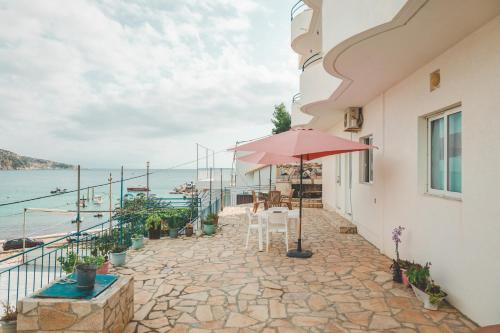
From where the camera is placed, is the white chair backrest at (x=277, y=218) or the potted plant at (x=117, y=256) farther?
the white chair backrest at (x=277, y=218)

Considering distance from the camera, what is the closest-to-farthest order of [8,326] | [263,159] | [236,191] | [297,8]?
[8,326] → [263,159] → [297,8] → [236,191]

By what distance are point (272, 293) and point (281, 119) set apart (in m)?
24.5

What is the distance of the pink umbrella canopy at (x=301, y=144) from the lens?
17.4 ft

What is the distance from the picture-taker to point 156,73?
39.4 ft

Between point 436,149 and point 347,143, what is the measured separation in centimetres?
151

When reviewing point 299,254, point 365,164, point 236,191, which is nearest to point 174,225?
point 299,254

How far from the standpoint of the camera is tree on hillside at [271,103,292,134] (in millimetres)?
27500

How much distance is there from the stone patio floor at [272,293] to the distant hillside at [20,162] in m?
127

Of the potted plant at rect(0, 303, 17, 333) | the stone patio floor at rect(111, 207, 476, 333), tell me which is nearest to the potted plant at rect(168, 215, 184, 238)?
the stone patio floor at rect(111, 207, 476, 333)

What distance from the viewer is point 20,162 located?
420ft

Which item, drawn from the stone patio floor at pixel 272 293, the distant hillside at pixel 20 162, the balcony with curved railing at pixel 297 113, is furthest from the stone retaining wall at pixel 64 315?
the distant hillside at pixel 20 162

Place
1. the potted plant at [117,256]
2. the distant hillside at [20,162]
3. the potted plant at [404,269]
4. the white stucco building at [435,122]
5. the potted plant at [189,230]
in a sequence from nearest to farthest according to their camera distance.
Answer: the white stucco building at [435,122] → the potted plant at [404,269] → the potted plant at [117,256] → the potted plant at [189,230] → the distant hillside at [20,162]

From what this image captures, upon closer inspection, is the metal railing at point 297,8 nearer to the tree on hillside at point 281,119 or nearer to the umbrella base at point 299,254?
the umbrella base at point 299,254

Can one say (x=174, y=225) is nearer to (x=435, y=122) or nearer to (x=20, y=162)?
(x=435, y=122)
